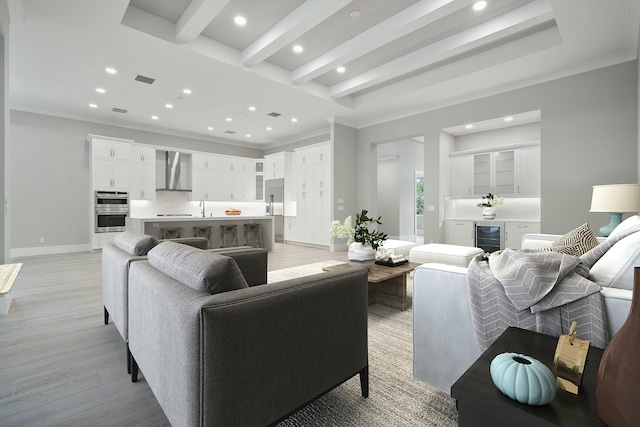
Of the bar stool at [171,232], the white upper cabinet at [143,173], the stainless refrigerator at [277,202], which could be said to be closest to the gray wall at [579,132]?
the stainless refrigerator at [277,202]

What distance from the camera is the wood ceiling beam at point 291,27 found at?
3.33 metres

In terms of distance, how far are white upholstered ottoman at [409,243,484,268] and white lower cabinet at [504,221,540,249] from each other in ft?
7.62

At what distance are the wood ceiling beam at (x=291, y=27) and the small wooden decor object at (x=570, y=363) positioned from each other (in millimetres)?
3544

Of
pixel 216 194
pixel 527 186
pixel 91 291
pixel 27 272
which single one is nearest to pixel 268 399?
pixel 91 291

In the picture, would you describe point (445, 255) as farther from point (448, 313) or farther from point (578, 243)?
point (448, 313)

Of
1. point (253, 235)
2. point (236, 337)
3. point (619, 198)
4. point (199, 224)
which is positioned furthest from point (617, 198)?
point (199, 224)

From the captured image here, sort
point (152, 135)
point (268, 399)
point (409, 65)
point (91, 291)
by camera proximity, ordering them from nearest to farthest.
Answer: point (268, 399), point (91, 291), point (409, 65), point (152, 135)


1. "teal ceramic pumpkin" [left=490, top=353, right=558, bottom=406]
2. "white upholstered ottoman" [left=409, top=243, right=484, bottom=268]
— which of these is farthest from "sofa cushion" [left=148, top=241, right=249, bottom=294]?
"white upholstered ottoman" [left=409, top=243, right=484, bottom=268]

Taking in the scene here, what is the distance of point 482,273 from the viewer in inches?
54.3

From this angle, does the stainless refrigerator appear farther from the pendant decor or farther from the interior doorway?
the pendant decor

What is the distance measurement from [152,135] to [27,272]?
4459 millimetres

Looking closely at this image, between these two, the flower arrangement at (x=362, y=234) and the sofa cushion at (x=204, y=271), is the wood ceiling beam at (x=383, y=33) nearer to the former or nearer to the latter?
the flower arrangement at (x=362, y=234)

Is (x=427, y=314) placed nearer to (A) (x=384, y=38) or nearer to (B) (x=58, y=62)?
(A) (x=384, y=38)

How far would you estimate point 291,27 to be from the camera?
371cm
